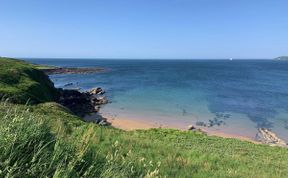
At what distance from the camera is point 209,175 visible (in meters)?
8.09

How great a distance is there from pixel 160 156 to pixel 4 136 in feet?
19.0

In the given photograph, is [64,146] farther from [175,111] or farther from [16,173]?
[175,111]

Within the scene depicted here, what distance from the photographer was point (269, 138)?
30.9 metres

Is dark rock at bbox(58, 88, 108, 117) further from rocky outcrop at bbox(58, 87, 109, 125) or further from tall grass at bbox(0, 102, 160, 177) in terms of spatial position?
tall grass at bbox(0, 102, 160, 177)

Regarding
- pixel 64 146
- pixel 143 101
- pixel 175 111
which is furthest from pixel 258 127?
pixel 64 146

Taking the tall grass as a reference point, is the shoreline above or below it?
below

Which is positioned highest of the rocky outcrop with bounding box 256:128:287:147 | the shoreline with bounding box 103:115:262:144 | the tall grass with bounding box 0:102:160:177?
the tall grass with bounding box 0:102:160:177

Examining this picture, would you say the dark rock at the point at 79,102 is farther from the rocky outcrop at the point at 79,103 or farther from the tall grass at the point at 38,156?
the tall grass at the point at 38,156

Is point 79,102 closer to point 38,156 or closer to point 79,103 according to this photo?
point 79,103

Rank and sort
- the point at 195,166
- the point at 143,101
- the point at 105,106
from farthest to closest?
the point at 143,101 → the point at 105,106 → the point at 195,166

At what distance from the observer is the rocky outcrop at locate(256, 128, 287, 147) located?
96.6 ft

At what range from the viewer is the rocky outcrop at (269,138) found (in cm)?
2945

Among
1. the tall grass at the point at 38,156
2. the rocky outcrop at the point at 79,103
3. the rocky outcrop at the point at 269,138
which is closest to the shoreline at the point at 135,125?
the rocky outcrop at the point at 269,138

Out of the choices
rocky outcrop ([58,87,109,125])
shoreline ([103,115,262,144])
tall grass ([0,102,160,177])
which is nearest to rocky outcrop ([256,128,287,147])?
shoreline ([103,115,262,144])
